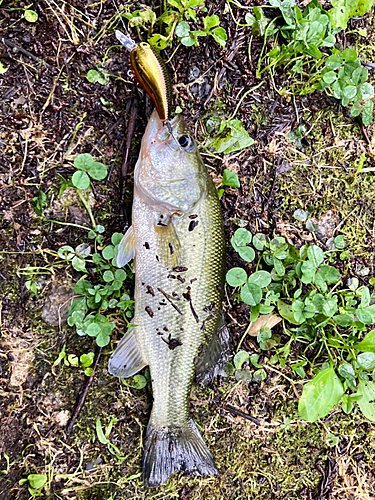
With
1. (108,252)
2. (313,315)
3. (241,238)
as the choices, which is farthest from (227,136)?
(313,315)

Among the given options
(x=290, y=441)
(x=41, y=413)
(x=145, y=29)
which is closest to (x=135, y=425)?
(x=41, y=413)

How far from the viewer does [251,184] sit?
3070mm

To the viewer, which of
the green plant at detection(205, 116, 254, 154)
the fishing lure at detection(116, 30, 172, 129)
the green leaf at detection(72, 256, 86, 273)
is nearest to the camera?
the fishing lure at detection(116, 30, 172, 129)

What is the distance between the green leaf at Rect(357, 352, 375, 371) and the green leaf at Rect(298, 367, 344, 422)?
23cm

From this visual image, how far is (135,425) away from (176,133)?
209 cm

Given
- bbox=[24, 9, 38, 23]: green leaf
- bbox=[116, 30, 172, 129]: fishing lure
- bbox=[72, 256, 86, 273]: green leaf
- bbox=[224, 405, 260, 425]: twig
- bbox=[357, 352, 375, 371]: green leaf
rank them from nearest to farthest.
→ bbox=[116, 30, 172, 129]: fishing lure → bbox=[24, 9, 38, 23]: green leaf → bbox=[72, 256, 86, 273]: green leaf → bbox=[357, 352, 375, 371]: green leaf → bbox=[224, 405, 260, 425]: twig

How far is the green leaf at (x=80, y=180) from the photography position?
2.67 metres

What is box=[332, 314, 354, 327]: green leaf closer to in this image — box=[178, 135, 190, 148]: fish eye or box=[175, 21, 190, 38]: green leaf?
box=[178, 135, 190, 148]: fish eye

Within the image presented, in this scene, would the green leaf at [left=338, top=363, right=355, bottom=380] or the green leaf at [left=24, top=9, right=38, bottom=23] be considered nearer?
the green leaf at [left=24, top=9, right=38, bottom=23]

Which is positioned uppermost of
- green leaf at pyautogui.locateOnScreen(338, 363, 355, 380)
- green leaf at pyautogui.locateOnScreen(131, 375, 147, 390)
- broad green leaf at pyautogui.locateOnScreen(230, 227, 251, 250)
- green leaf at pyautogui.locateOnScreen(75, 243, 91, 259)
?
green leaf at pyautogui.locateOnScreen(75, 243, 91, 259)

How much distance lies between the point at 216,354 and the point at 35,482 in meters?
1.51

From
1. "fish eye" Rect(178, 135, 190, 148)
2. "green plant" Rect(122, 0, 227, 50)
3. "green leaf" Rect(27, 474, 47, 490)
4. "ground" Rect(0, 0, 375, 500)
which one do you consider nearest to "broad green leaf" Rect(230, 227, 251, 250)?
"ground" Rect(0, 0, 375, 500)

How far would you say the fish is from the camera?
2.57 m

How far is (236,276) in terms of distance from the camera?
9.23ft
